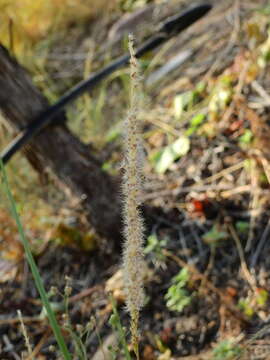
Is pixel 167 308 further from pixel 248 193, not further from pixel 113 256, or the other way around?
pixel 248 193

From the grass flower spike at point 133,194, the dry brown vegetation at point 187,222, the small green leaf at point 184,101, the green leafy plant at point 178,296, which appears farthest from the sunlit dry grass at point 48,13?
the grass flower spike at point 133,194

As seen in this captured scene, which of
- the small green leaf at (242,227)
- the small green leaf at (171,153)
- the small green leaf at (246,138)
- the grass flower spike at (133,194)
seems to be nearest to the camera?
the grass flower spike at (133,194)

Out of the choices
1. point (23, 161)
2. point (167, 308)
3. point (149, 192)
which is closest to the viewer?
point (167, 308)

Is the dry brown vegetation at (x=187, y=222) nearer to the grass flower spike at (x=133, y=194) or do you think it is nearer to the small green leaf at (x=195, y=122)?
the small green leaf at (x=195, y=122)

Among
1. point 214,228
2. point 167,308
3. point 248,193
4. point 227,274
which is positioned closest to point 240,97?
point 248,193

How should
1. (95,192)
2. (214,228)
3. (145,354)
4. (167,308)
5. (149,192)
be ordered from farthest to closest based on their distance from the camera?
(149,192) < (95,192) < (214,228) < (167,308) < (145,354)

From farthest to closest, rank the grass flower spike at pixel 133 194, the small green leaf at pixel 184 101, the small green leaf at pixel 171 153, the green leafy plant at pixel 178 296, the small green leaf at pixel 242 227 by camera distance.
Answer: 1. the small green leaf at pixel 184 101
2. the small green leaf at pixel 171 153
3. the small green leaf at pixel 242 227
4. the green leafy plant at pixel 178 296
5. the grass flower spike at pixel 133 194
